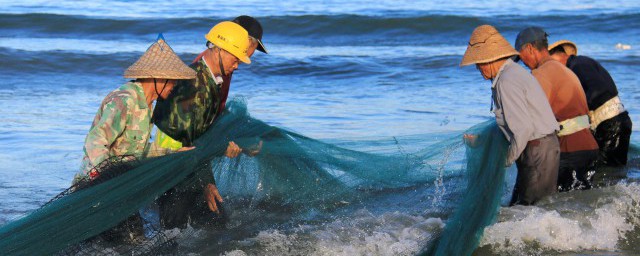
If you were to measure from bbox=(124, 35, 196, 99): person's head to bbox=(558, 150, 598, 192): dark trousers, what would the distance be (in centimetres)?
276

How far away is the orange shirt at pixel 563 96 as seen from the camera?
6.08m

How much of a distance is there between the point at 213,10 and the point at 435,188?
20843 mm

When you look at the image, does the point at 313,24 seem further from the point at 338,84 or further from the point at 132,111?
the point at 132,111

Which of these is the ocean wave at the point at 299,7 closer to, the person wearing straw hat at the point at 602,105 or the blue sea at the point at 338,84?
the blue sea at the point at 338,84

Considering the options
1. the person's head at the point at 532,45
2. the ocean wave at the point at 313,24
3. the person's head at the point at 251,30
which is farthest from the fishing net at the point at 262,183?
the ocean wave at the point at 313,24

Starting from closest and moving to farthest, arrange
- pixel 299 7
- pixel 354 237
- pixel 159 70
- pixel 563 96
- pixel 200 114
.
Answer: pixel 159 70 < pixel 200 114 < pixel 354 237 < pixel 563 96 < pixel 299 7

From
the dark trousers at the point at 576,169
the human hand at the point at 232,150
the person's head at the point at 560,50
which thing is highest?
the person's head at the point at 560,50

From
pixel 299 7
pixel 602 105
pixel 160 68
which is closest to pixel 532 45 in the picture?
pixel 602 105

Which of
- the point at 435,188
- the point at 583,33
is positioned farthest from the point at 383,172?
the point at 583,33

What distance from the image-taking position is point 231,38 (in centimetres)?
517

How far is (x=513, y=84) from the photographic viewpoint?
524 cm

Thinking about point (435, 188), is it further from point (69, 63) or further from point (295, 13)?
point (295, 13)

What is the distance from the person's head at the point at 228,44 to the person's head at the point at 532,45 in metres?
2.01

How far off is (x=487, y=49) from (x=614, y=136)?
2.68 m
